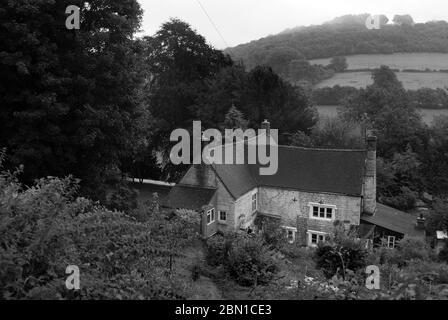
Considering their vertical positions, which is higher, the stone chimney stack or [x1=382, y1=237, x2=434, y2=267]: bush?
the stone chimney stack

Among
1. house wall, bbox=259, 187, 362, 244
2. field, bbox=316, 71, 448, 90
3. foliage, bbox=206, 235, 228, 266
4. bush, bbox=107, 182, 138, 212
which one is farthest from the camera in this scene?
field, bbox=316, 71, 448, 90

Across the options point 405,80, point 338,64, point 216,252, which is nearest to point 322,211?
point 216,252

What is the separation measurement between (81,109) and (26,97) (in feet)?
→ 8.44

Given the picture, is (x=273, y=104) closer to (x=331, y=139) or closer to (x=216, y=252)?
(x=331, y=139)

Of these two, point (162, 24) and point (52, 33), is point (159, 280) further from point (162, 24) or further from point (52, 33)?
point (162, 24)

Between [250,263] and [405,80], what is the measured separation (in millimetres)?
61603

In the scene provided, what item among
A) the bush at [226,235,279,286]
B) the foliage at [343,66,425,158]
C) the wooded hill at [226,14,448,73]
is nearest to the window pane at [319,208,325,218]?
the bush at [226,235,279,286]

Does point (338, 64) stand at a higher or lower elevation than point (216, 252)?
higher

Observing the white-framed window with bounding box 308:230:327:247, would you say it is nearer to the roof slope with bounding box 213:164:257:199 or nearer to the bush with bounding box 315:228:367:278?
the roof slope with bounding box 213:164:257:199

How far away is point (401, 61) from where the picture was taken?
6575cm

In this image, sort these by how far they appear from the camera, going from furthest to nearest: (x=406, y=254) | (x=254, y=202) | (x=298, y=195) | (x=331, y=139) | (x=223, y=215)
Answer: (x=331, y=139), (x=254, y=202), (x=298, y=195), (x=223, y=215), (x=406, y=254)

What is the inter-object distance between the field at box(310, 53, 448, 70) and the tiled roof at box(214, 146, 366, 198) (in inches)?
1704

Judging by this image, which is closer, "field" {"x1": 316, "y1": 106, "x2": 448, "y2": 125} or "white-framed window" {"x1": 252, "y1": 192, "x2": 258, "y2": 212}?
"white-framed window" {"x1": 252, "y1": 192, "x2": 258, "y2": 212}

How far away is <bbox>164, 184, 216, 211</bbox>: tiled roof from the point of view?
26.4 metres
